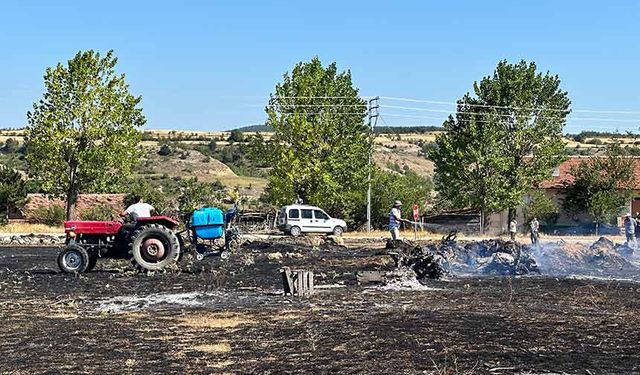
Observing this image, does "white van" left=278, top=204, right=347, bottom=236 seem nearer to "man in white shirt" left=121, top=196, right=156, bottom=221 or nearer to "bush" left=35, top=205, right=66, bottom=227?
"bush" left=35, top=205, right=66, bottom=227

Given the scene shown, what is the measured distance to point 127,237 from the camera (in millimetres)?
21000

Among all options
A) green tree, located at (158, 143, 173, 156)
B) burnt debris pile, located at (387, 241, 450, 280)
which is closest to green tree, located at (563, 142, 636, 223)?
burnt debris pile, located at (387, 241, 450, 280)

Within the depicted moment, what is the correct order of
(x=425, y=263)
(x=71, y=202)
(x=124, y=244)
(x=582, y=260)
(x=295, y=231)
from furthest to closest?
1. (x=71, y=202)
2. (x=295, y=231)
3. (x=582, y=260)
4. (x=124, y=244)
5. (x=425, y=263)

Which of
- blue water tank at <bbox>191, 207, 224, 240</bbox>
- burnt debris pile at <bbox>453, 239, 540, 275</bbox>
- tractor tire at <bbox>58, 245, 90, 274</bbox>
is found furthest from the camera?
blue water tank at <bbox>191, 207, 224, 240</bbox>

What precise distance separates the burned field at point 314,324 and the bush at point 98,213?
26.3m

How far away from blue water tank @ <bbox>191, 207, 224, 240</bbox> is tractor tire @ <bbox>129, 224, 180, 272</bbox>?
1.59 m

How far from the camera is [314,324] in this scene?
13070mm

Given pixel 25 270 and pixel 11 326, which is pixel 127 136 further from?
pixel 11 326

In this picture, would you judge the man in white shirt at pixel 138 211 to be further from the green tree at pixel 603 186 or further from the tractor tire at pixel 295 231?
the green tree at pixel 603 186

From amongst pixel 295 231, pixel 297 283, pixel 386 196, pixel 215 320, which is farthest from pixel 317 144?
pixel 215 320

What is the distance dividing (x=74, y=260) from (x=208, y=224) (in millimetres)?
3409

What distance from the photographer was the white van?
4409 centimetres

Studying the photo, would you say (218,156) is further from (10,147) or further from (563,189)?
(563,189)

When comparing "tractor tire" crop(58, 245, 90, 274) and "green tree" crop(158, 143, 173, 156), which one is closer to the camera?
"tractor tire" crop(58, 245, 90, 274)
